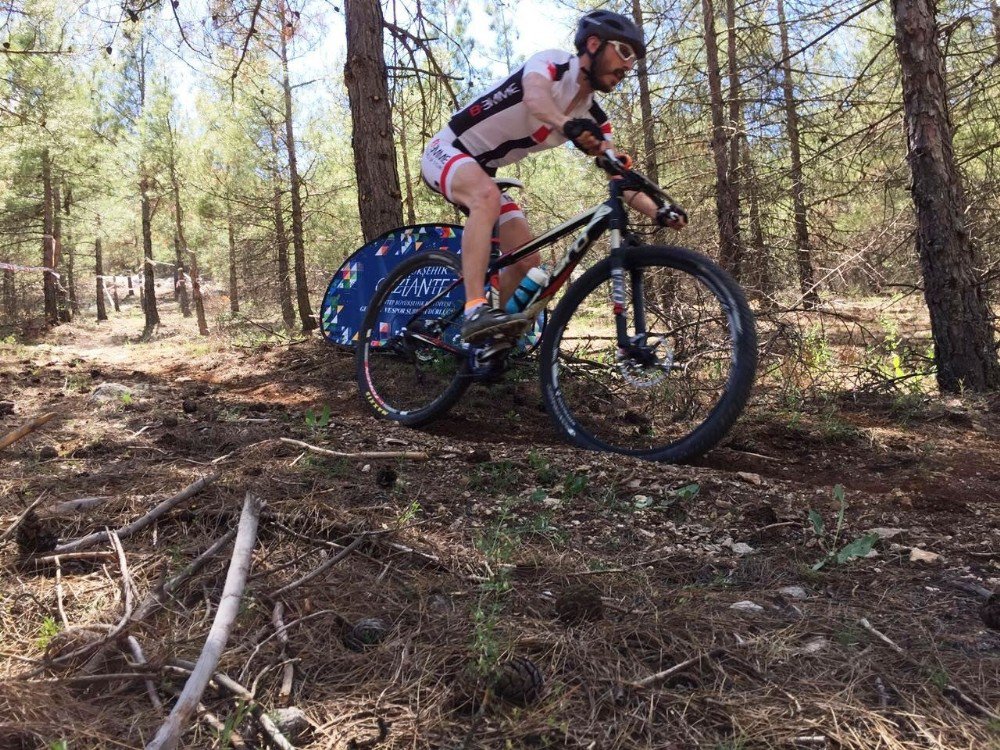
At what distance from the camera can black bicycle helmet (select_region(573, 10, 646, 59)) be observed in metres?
2.74

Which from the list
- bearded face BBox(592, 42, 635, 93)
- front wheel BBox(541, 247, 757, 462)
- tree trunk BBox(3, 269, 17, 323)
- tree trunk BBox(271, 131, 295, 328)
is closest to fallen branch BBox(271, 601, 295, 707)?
front wheel BBox(541, 247, 757, 462)

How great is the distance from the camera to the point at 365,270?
17.6ft

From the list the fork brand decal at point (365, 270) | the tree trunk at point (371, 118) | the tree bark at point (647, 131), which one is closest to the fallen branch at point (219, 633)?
the fork brand decal at point (365, 270)

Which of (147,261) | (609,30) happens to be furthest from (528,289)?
(147,261)

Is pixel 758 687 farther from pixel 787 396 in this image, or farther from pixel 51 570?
pixel 787 396

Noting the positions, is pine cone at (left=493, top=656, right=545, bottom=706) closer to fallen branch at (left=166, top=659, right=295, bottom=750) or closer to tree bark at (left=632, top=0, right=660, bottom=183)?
fallen branch at (left=166, top=659, right=295, bottom=750)

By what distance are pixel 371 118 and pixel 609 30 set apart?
3451 millimetres

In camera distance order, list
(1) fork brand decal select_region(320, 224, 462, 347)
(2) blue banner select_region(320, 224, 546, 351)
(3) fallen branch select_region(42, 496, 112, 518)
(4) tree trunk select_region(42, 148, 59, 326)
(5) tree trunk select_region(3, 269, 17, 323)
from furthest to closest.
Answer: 1. (5) tree trunk select_region(3, 269, 17, 323)
2. (4) tree trunk select_region(42, 148, 59, 326)
3. (1) fork brand decal select_region(320, 224, 462, 347)
4. (2) blue banner select_region(320, 224, 546, 351)
5. (3) fallen branch select_region(42, 496, 112, 518)

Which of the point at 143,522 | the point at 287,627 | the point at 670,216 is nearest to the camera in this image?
the point at 287,627

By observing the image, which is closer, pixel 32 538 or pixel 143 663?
pixel 143 663

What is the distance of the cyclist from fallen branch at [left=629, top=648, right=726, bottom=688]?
1874 mm

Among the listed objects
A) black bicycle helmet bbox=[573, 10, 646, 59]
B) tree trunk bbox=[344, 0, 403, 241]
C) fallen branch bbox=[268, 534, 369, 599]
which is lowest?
fallen branch bbox=[268, 534, 369, 599]

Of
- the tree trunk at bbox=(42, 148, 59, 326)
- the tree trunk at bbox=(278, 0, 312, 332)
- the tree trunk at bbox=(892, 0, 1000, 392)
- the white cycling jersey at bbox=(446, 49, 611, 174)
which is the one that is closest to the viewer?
the white cycling jersey at bbox=(446, 49, 611, 174)

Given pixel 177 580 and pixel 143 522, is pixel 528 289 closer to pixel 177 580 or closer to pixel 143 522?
pixel 143 522
